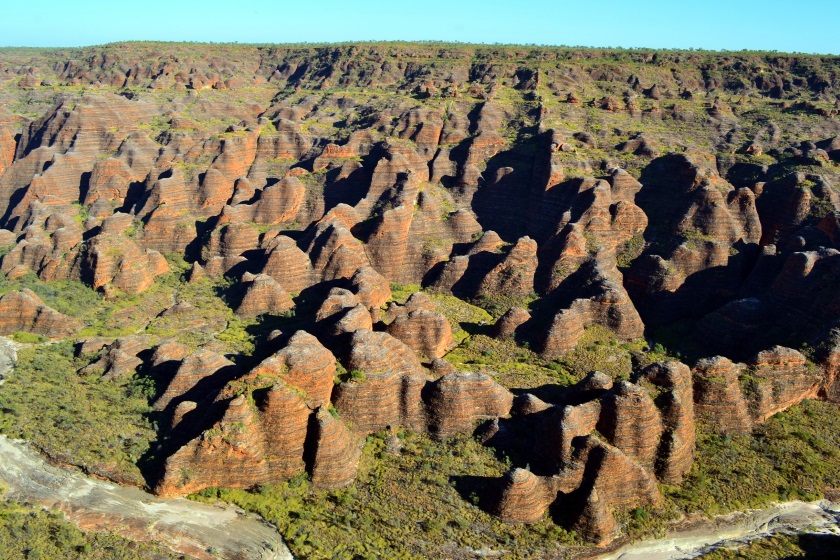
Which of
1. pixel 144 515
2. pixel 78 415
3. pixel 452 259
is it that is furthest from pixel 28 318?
pixel 452 259

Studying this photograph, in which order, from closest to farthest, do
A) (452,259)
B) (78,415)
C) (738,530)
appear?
(738,530) < (78,415) < (452,259)

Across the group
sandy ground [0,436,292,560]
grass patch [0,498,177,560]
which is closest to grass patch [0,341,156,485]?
sandy ground [0,436,292,560]

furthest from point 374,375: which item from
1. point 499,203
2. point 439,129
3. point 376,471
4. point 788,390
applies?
point 439,129

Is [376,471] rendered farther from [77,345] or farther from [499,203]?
[499,203]

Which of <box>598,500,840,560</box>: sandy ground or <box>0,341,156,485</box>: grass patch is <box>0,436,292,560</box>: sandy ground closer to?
<box>0,341,156,485</box>: grass patch

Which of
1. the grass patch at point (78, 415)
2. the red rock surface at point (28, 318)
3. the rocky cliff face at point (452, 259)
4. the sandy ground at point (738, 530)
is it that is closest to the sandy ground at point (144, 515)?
the grass patch at point (78, 415)

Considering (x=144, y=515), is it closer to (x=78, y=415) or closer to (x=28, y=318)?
(x=78, y=415)

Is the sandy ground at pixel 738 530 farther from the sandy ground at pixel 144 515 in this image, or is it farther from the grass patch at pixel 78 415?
the grass patch at pixel 78 415
